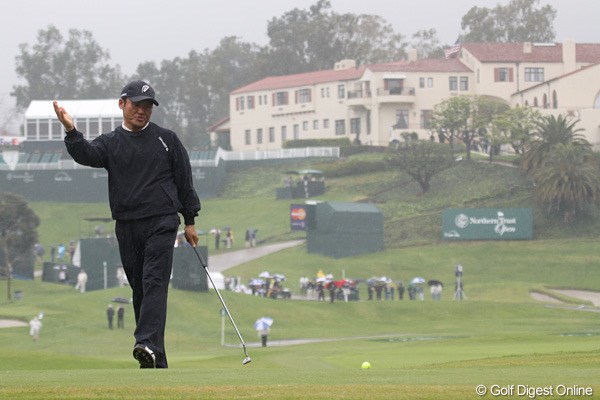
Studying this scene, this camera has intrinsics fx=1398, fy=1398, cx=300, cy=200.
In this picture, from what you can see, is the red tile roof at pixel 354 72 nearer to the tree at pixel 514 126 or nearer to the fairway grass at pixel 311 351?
the tree at pixel 514 126

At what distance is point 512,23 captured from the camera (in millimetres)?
173250

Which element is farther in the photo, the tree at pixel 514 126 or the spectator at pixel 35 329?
the tree at pixel 514 126

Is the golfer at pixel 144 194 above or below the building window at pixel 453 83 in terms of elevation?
below

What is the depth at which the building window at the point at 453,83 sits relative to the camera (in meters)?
125

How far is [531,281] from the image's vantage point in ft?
261

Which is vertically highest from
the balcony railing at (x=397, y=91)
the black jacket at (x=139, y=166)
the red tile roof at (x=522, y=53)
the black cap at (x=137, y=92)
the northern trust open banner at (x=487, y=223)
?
the red tile roof at (x=522, y=53)

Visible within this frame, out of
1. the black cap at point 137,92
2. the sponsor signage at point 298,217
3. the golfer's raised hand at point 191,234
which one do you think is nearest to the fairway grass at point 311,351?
the golfer's raised hand at point 191,234

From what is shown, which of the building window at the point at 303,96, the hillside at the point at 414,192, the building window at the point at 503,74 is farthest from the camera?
the building window at the point at 303,96

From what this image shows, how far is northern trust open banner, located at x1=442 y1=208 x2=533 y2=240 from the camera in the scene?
89188 millimetres

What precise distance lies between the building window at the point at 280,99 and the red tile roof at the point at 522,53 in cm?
1813

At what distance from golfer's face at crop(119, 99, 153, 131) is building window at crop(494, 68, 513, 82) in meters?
113

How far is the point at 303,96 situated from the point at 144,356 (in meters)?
120

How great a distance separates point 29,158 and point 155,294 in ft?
332

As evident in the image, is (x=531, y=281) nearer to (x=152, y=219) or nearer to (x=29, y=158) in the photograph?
(x=29, y=158)
